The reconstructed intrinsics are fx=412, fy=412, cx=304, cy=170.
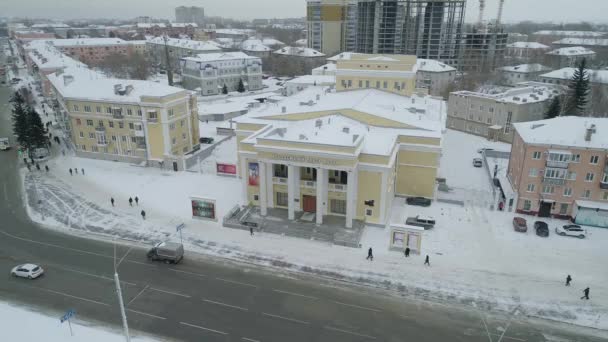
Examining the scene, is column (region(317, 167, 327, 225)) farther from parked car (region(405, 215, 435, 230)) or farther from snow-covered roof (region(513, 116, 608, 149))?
snow-covered roof (region(513, 116, 608, 149))

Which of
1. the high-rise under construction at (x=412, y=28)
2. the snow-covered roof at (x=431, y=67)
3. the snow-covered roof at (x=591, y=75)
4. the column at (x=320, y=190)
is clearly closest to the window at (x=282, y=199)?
the column at (x=320, y=190)

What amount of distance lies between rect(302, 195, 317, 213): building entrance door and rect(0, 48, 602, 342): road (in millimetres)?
10485

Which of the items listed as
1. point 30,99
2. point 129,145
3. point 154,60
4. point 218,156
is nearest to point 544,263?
point 218,156

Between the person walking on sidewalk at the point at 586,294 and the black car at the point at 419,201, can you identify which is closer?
the person walking on sidewalk at the point at 586,294

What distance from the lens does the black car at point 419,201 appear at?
145 ft

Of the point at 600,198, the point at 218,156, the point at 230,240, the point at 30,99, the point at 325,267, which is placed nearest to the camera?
the point at 325,267

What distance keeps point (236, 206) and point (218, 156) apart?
66.3 ft

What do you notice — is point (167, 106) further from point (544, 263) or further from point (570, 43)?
point (570, 43)

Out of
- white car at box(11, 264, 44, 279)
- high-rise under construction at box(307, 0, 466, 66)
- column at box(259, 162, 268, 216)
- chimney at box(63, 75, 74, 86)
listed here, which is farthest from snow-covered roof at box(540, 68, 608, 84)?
white car at box(11, 264, 44, 279)

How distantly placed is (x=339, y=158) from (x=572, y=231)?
22.5m

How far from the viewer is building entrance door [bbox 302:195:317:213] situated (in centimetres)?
4124

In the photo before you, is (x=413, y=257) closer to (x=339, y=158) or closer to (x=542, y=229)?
(x=339, y=158)

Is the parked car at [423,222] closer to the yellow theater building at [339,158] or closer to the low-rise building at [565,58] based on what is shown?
the yellow theater building at [339,158]

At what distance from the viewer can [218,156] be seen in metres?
61.2
